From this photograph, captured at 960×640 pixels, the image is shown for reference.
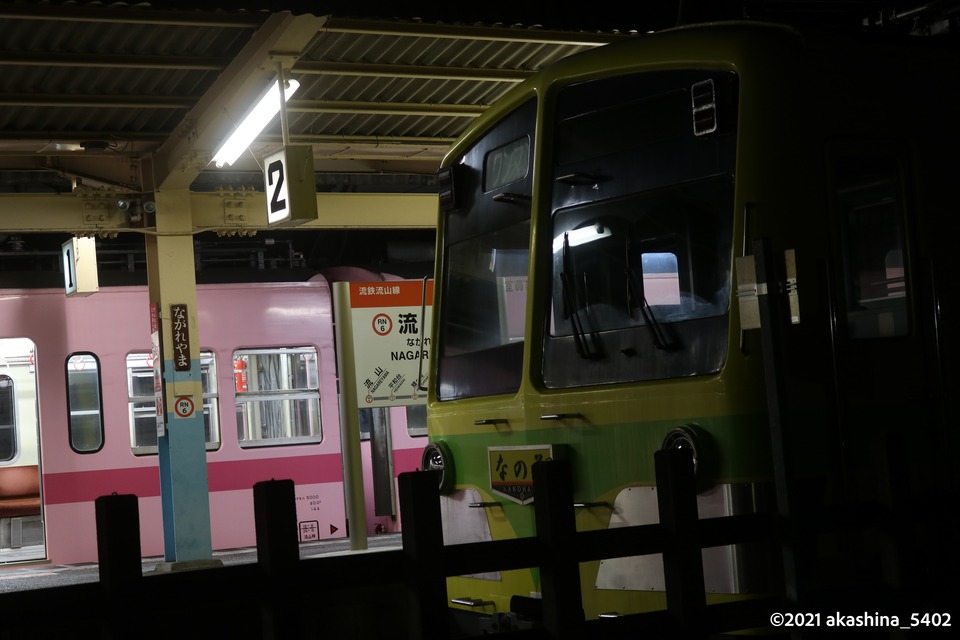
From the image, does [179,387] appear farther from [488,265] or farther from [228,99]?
[488,265]

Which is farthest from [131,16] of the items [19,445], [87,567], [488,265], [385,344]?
[87,567]

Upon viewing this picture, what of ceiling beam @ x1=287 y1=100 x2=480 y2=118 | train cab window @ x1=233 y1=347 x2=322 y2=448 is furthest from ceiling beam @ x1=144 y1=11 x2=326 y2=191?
train cab window @ x1=233 y1=347 x2=322 y2=448

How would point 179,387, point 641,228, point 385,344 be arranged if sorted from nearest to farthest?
point 641,228 → point 385,344 → point 179,387

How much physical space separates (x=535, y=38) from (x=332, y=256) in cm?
1007

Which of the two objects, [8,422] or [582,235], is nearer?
[582,235]

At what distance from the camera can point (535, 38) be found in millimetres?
10180

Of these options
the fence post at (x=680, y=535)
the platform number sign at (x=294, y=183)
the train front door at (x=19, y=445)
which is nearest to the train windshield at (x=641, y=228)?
the fence post at (x=680, y=535)

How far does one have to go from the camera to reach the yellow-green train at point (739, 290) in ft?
14.4

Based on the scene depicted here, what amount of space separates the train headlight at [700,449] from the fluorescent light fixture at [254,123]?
6.12 m

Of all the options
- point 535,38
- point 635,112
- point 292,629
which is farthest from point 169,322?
point 292,629

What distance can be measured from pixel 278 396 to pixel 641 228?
9764 mm

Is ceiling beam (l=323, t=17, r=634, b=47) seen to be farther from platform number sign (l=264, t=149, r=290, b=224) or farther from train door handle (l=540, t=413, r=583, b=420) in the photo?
train door handle (l=540, t=413, r=583, b=420)

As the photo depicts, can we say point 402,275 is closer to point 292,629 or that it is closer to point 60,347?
point 60,347

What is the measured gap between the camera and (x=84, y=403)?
13.2 meters
